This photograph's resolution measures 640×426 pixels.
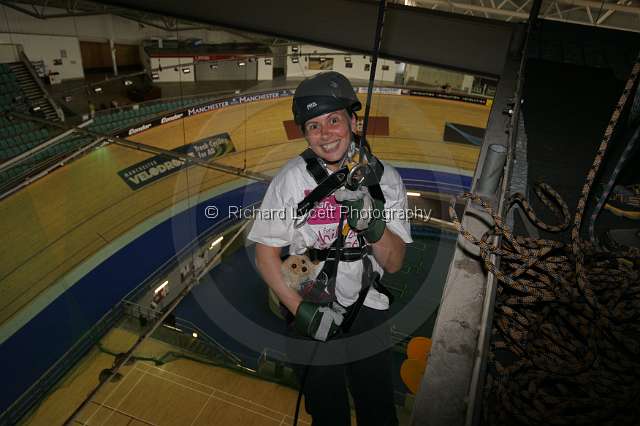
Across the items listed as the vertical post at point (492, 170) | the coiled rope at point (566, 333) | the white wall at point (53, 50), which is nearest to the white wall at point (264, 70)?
the white wall at point (53, 50)

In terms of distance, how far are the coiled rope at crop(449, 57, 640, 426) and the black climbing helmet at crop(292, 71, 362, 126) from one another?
2.29ft

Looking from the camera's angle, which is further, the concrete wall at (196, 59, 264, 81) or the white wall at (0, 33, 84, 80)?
the concrete wall at (196, 59, 264, 81)

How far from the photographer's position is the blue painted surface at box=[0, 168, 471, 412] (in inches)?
196

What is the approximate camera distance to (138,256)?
6.90 metres

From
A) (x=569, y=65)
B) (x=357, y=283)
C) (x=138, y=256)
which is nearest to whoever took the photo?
(x=357, y=283)

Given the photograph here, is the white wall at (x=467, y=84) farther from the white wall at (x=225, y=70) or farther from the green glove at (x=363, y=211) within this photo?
the green glove at (x=363, y=211)

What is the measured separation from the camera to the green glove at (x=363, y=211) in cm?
122

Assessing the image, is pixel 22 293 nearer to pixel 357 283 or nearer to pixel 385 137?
pixel 357 283

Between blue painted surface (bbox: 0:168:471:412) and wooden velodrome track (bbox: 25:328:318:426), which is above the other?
blue painted surface (bbox: 0:168:471:412)

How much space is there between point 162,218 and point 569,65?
7.10m

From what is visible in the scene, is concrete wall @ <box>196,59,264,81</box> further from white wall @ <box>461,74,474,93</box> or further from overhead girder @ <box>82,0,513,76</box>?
overhead girder @ <box>82,0,513,76</box>

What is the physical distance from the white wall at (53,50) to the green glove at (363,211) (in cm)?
864

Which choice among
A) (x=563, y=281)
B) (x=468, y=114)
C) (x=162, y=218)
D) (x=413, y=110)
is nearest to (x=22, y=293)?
(x=162, y=218)

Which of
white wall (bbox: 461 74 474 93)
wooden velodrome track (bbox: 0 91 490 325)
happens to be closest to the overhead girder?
wooden velodrome track (bbox: 0 91 490 325)
